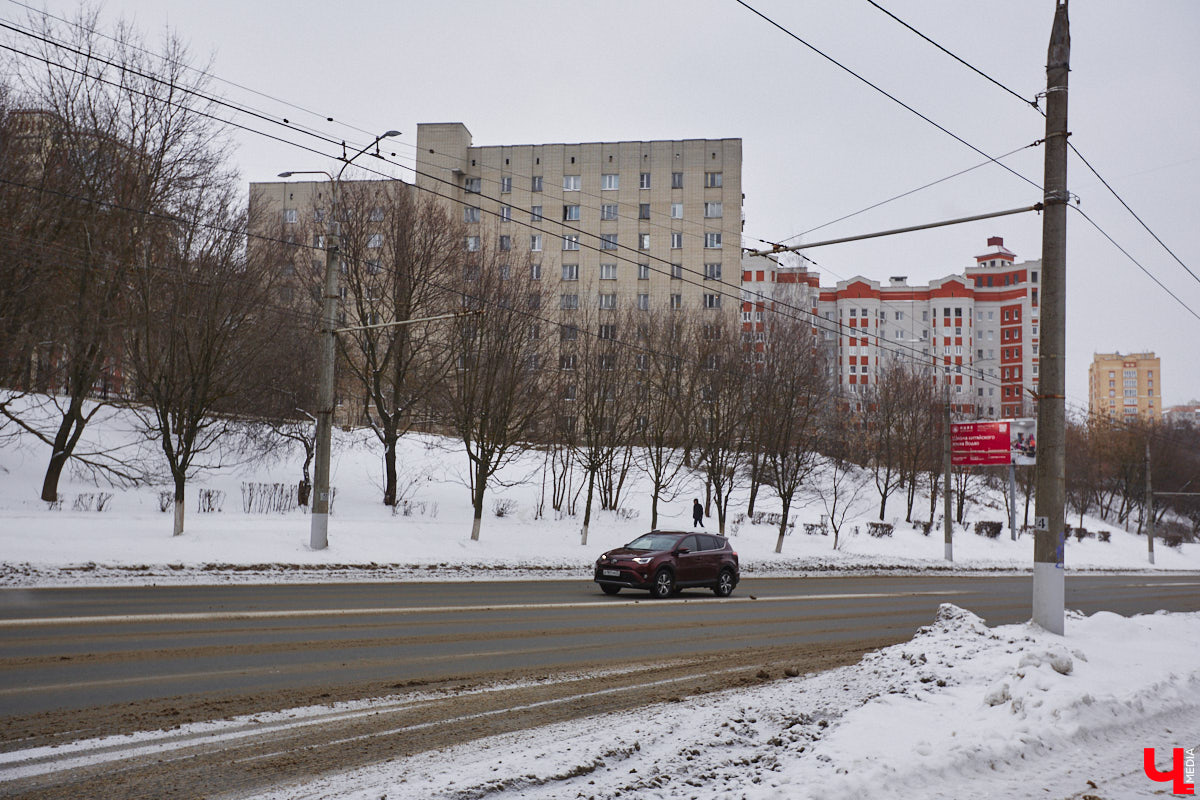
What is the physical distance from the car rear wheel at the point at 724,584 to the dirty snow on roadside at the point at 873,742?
37.0 ft

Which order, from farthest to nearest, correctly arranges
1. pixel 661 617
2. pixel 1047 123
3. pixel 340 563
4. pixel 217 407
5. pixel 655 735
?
pixel 217 407
pixel 340 563
pixel 661 617
pixel 1047 123
pixel 655 735

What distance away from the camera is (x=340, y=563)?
23094mm

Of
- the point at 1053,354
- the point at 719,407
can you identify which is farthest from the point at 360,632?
the point at 719,407

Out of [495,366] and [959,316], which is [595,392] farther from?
[959,316]

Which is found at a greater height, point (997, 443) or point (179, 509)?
point (997, 443)

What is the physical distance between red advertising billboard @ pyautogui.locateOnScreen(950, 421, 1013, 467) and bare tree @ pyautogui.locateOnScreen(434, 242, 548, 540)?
29.8 m

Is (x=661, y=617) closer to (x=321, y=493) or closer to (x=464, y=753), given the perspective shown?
→ (x=464, y=753)

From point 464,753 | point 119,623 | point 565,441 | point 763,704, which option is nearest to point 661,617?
point 763,704

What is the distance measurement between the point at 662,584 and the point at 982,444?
37048 millimetres

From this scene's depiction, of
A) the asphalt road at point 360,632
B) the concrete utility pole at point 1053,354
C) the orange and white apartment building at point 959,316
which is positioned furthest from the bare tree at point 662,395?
the orange and white apartment building at point 959,316

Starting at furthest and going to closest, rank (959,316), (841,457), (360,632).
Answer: (959,316) < (841,457) < (360,632)

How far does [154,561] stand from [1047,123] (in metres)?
20.3

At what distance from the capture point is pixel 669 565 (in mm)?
20547

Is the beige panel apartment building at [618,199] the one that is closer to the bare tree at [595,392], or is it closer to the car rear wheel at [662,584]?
the bare tree at [595,392]
